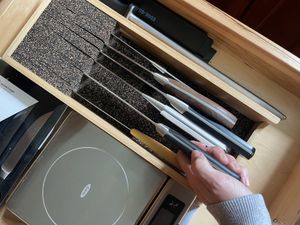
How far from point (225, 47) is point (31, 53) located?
0.32 metres

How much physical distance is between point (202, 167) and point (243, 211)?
0.08 metres

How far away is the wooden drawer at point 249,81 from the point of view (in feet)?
1.90

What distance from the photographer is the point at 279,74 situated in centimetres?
64

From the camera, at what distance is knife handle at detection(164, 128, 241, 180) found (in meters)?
0.56

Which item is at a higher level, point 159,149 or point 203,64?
point 203,64

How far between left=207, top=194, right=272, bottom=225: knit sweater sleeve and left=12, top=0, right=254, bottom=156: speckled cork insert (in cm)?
15

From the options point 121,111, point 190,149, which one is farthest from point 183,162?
point 121,111

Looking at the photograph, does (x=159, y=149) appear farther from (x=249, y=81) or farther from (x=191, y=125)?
(x=249, y=81)

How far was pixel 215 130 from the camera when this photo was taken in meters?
0.61

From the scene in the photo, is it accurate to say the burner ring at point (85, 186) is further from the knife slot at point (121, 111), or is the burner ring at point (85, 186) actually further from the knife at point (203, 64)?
the knife at point (203, 64)

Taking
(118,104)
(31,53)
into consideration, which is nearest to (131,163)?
(118,104)

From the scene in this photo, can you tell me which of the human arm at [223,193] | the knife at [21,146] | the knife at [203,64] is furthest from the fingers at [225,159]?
the knife at [21,146]

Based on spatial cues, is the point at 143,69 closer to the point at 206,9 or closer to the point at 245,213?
the point at 206,9

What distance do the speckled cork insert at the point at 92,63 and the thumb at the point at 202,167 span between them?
0.31 ft
